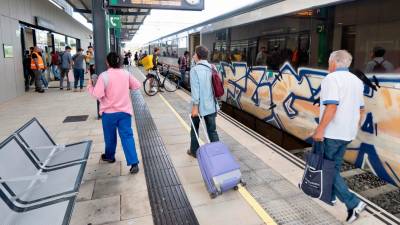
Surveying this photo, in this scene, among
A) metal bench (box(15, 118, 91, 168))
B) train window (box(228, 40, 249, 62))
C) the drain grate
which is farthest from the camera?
train window (box(228, 40, 249, 62))

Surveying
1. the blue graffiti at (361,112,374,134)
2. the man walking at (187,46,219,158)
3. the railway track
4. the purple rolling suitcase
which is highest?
the man walking at (187,46,219,158)

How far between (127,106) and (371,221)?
2.92 meters

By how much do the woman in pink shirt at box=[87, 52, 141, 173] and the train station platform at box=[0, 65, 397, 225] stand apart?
1.39ft

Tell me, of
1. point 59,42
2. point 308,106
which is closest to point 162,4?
point 308,106

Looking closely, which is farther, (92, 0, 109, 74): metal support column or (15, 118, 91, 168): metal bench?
(92, 0, 109, 74): metal support column

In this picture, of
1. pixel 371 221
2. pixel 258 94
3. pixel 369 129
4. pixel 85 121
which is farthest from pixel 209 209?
pixel 85 121

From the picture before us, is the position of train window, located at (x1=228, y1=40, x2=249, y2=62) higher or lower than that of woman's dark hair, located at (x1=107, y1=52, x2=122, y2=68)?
higher

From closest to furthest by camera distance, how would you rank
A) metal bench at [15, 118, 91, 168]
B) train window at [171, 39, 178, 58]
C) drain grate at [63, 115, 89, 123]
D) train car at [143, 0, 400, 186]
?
1. metal bench at [15, 118, 91, 168]
2. train car at [143, 0, 400, 186]
3. drain grate at [63, 115, 89, 123]
4. train window at [171, 39, 178, 58]

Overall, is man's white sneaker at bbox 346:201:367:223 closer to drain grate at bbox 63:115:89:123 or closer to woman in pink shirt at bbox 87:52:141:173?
woman in pink shirt at bbox 87:52:141:173

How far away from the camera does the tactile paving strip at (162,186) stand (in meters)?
3.18

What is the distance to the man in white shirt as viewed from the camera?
116 inches

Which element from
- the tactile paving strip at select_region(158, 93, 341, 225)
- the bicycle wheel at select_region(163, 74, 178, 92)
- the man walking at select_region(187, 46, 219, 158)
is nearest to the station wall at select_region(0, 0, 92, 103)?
the bicycle wheel at select_region(163, 74, 178, 92)

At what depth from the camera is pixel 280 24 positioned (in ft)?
19.6

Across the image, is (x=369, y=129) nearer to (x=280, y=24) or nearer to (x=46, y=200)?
(x=280, y=24)
